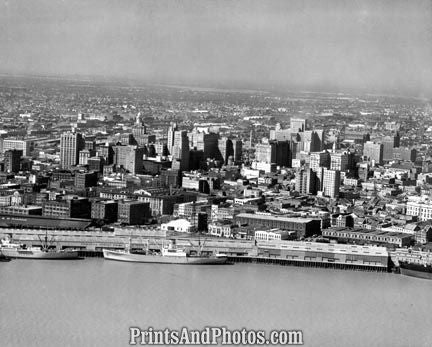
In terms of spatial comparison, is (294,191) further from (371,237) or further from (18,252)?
(18,252)

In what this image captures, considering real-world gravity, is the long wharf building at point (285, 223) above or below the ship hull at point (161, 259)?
above

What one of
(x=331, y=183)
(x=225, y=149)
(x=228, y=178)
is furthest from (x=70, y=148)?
(x=331, y=183)

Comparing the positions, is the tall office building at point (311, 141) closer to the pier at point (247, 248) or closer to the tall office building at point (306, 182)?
the tall office building at point (306, 182)

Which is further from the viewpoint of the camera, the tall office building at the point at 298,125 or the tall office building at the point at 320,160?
the tall office building at the point at 298,125

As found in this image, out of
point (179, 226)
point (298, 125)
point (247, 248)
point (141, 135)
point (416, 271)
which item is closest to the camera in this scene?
point (416, 271)

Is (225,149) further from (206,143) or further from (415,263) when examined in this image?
(415,263)

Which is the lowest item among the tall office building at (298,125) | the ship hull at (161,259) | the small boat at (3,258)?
the small boat at (3,258)

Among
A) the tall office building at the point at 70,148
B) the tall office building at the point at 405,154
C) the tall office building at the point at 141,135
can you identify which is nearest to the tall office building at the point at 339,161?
the tall office building at the point at 405,154
